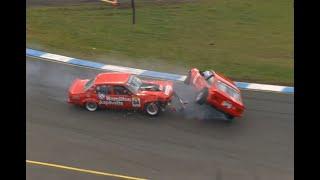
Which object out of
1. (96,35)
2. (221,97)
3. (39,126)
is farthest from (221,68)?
(39,126)

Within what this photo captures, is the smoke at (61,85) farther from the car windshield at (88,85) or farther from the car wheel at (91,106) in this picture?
the car wheel at (91,106)

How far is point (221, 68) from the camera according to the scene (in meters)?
20.0

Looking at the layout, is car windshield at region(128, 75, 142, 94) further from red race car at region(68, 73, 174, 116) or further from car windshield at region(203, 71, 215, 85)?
car windshield at region(203, 71, 215, 85)

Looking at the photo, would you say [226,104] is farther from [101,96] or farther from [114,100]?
[101,96]

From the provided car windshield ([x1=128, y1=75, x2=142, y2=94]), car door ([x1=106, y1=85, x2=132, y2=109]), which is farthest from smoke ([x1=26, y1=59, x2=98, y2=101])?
car windshield ([x1=128, y1=75, x2=142, y2=94])

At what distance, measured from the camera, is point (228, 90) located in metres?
15.3

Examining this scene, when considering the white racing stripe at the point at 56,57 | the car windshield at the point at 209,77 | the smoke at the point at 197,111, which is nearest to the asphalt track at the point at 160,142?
the smoke at the point at 197,111

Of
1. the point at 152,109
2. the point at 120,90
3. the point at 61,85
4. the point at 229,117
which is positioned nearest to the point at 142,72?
the point at 61,85

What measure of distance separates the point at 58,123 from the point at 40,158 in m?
2.16

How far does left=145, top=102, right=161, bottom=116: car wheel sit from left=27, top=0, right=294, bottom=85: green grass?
489 cm

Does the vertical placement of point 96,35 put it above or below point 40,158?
above

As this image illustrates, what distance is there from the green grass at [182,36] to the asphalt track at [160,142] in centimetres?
444

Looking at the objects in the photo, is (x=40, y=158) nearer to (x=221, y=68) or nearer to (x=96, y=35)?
(x=221, y=68)

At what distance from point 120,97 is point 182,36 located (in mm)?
Answer: 10163
